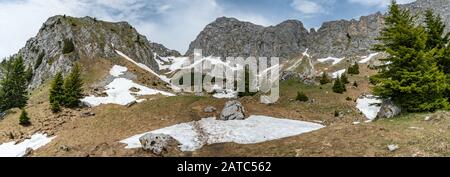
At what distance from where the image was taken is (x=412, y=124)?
23.6m

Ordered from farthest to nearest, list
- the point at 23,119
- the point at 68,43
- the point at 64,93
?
1. the point at 68,43
2. the point at 64,93
3. the point at 23,119

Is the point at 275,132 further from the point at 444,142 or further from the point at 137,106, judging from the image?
the point at 137,106

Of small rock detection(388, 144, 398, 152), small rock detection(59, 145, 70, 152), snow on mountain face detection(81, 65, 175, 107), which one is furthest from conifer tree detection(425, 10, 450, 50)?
snow on mountain face detection(81, 65, 175, 107)

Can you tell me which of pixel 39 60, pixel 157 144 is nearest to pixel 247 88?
pixel 157 144

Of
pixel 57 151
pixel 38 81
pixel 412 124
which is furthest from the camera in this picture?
pixel 38 81

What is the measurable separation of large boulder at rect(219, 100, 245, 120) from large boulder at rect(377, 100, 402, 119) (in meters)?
11.9

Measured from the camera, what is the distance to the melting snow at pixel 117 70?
237 ft

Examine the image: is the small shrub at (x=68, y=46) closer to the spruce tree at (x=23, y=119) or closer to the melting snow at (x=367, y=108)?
the spruce tree at (x=23, y=119)

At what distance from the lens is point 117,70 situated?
75188mm

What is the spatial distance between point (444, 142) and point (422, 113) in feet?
A: 24.7

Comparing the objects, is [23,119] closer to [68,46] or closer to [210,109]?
[210,109]

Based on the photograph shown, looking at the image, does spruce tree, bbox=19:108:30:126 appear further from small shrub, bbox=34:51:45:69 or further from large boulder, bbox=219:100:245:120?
small shrub, bbox=34:51:45:69

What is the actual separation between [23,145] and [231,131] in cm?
2046

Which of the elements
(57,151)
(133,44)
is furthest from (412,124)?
(133,44)
